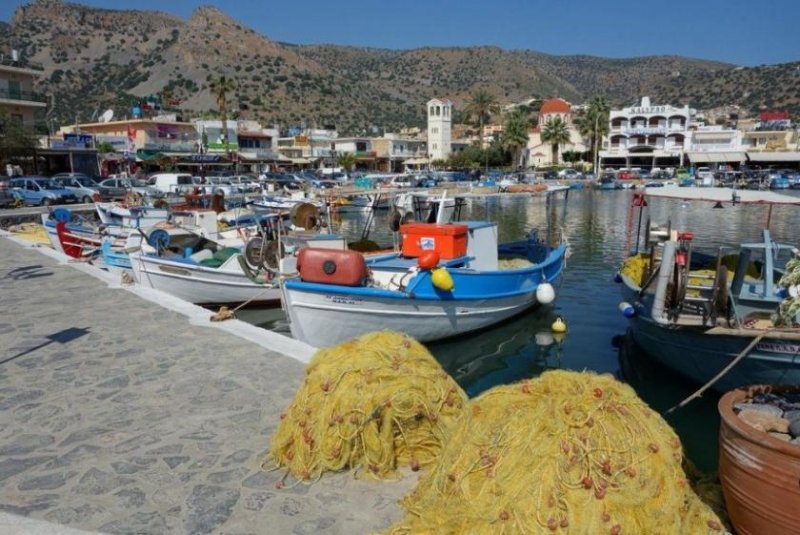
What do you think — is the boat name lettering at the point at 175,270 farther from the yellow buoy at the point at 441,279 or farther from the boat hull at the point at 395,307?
the yellow buoy at the point at 441,279

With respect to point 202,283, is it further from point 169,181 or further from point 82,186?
point 169,181

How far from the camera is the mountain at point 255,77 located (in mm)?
134750

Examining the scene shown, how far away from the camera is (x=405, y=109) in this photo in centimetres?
15962

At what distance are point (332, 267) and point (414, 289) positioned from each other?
1580mm

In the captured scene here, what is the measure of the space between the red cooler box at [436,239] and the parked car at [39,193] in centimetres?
3206

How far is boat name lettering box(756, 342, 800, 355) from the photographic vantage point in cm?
762

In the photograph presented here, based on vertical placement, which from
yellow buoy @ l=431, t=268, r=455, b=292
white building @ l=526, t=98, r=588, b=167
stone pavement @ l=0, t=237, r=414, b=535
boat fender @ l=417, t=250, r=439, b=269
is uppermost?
white building @ l=526, t=98, r=588, b=167

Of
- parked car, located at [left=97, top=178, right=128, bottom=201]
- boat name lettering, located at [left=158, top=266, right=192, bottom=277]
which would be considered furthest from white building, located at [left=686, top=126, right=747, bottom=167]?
boat name lettering, located at [left=158, top=266, right=192, bottom=277]

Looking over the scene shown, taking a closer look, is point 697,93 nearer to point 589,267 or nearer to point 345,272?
point 589,267

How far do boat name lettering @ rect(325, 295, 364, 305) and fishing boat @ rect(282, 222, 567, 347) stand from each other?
18mm

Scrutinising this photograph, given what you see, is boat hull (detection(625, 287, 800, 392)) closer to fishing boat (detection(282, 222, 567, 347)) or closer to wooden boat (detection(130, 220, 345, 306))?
fishing boat (detection(282, 222, 567, 347))

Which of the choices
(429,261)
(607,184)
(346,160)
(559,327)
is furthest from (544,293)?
(346,160)

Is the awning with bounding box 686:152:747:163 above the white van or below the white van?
above

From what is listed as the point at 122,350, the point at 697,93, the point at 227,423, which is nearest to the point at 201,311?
the point at 122,350
